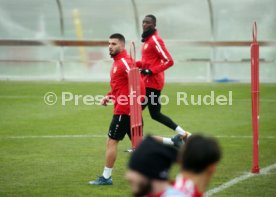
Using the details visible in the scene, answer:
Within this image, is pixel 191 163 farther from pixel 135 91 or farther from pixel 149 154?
pixel 135 91

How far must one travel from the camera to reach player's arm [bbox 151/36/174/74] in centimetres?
1439

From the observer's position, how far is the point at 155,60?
14.8m

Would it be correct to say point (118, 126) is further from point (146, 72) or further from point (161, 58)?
point (161, 58)

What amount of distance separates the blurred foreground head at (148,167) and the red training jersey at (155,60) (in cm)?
1000

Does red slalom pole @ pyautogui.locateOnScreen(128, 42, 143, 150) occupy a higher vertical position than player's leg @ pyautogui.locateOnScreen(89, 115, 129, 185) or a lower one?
higher

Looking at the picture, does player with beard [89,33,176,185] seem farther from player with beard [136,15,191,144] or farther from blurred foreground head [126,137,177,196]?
blurred foreground head [126,137,177,196]

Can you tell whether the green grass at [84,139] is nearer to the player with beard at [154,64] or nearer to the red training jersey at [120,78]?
the player with beard at [154,64]

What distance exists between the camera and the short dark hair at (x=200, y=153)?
4191mm

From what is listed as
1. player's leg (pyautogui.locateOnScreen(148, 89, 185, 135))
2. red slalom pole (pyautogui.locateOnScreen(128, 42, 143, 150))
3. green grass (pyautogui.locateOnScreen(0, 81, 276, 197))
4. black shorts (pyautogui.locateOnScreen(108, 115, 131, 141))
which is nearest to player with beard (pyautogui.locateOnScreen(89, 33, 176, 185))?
black shorts (pyautogui.locateOnScreen(108, 115, 131, 141))

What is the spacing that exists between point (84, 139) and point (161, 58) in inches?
111

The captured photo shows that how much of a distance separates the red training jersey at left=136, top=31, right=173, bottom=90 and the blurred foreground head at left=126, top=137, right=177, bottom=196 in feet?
32.8

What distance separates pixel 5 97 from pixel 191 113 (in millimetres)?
6940

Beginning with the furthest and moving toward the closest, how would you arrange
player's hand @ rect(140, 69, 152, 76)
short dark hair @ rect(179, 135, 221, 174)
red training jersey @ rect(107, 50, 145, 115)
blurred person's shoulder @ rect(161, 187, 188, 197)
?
player's hand @ rect(140, 69, 152, 76) < red training jersey @ rect(107, 50, 145, 115) < blurred person's shoulder @ rect(161, 187, 188, 197) < short dark hair @ rect(179, 135, 221, 174)

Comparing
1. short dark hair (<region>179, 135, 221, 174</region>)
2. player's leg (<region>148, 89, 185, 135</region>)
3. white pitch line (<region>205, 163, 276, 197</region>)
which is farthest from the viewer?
player's leg (<region>148, 89, 185, 135</region>)
